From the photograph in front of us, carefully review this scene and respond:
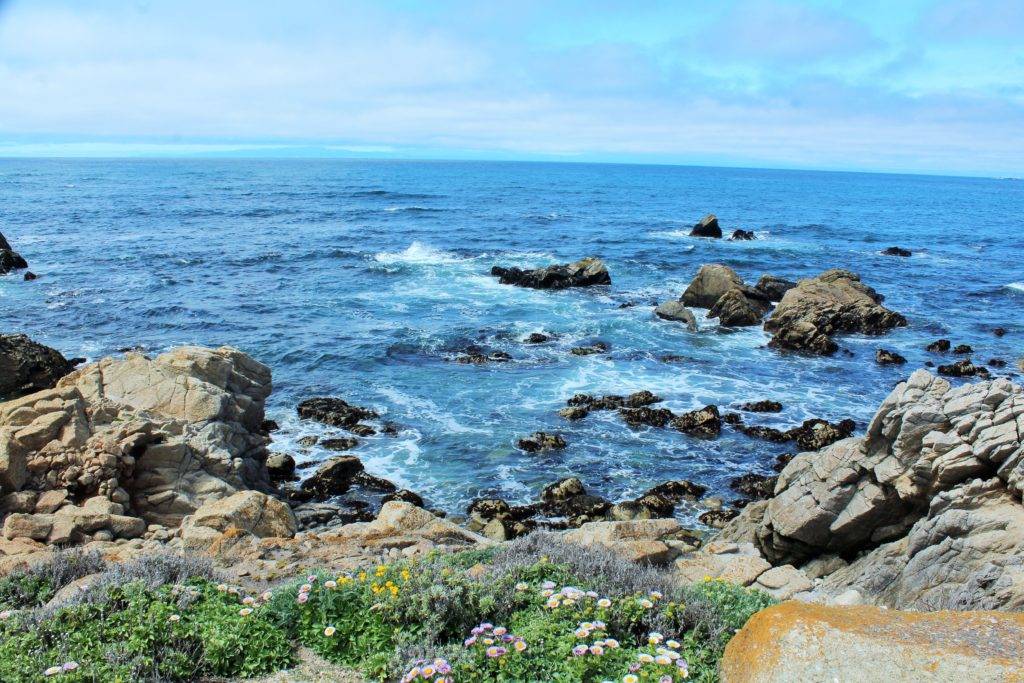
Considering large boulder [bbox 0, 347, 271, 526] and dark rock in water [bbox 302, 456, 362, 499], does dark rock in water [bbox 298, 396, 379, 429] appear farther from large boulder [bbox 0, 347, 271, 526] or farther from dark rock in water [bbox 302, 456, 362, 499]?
large boulder [bbox 0, 347, 271, 526]

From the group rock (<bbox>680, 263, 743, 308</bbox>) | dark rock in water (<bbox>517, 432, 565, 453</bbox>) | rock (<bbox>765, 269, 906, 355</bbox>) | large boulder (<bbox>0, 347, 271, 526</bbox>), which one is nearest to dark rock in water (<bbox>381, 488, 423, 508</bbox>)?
large boulder (<bbox>0, 347, 271, 526</bbox>)

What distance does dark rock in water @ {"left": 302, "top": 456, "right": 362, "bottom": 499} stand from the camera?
20.6 m

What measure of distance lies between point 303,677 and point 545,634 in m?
2.36

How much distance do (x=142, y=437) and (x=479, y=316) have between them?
24.4 m

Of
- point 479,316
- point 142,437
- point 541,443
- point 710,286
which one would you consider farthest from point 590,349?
point 142,437

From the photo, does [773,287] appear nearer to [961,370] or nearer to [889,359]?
[889,359]

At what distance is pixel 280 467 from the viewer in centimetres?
2133

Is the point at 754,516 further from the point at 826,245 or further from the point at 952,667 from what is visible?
the point at 826,245

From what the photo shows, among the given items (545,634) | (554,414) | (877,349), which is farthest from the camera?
(877,349)

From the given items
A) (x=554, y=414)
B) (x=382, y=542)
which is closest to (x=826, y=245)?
(x=554, y=414)

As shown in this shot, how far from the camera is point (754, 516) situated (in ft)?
56.0

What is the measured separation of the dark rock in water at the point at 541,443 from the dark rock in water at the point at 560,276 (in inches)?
965

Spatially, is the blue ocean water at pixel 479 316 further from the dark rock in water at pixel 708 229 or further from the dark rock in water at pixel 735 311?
the dark rock in water at pixel 708 229

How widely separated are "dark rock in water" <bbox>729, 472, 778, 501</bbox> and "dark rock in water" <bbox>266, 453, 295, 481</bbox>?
13137 mm
